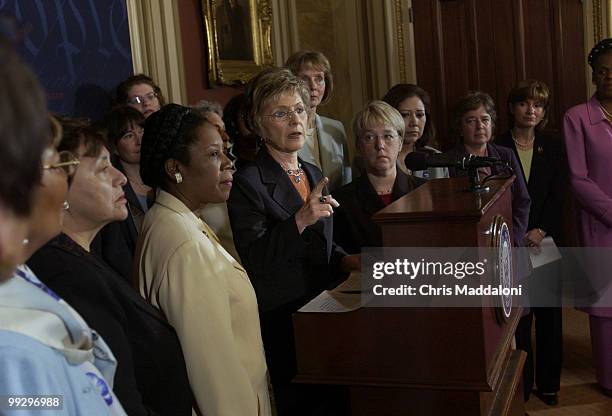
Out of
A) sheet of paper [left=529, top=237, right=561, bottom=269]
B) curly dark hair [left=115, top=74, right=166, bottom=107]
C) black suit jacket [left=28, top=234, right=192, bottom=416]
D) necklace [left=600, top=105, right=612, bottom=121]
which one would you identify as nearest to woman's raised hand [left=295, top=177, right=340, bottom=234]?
black suit jacket [left=28, top=234, right=192, bottom=416]

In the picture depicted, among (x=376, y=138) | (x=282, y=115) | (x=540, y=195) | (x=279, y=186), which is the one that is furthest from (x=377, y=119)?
(x=540, y=195)

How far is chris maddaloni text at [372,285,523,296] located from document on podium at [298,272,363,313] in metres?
0.09

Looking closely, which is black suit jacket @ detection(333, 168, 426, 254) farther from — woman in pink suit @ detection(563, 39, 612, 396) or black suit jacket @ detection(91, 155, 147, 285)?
woman in pink suit @ detection(563, 39, 612, 396)

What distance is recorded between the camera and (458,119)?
394 centimetres

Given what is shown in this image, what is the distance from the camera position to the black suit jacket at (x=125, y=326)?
1430 millimetres

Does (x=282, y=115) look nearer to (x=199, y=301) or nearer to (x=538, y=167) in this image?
(x=199, y=301)

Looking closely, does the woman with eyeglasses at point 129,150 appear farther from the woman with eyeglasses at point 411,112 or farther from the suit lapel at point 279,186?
the woman with eyeglasses at point 411,112

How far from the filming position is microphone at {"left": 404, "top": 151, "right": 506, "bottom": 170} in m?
2.21

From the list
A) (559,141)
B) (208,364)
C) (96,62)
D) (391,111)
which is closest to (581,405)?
(559,141)

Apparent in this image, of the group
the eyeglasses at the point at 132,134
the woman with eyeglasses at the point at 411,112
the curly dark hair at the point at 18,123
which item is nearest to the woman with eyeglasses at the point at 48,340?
the curly dark hair at the point at 18,123

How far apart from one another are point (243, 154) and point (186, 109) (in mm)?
1060

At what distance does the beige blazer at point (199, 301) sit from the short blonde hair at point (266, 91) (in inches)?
30.0

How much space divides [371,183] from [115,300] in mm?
1548

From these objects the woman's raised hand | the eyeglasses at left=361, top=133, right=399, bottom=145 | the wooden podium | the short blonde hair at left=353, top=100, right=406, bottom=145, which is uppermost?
the short blonde hair at left=353, top=100, right=406, bottom=145
